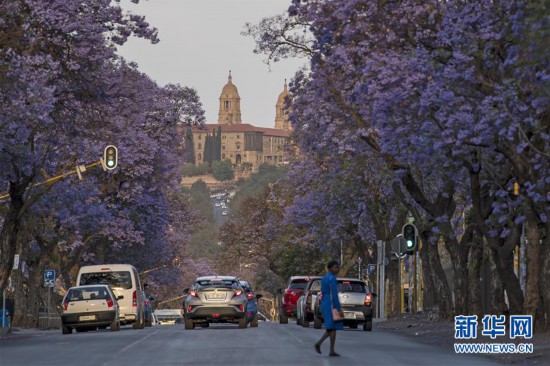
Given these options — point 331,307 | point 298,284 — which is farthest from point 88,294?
point 331,307

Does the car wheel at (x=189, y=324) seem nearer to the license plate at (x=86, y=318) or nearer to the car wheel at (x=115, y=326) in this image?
the car wheel at (x=115, y=326)

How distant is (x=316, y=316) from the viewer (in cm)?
4103

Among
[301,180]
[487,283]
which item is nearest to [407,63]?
[487,283]

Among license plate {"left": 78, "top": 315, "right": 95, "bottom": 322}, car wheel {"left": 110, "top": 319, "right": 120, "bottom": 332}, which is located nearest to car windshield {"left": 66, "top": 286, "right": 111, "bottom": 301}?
license plate {"left": 78, "top": 315, "right": 95, "bottom": 322}

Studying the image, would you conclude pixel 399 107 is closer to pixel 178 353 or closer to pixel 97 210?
pixel 178 353

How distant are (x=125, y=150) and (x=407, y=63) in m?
28.2

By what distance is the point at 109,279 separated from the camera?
44312 mm

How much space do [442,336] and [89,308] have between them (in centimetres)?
1122

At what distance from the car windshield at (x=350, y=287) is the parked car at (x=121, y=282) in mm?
7206

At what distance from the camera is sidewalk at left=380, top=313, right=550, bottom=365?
2497 centimetres

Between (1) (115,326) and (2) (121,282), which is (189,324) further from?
(2) (121,282)

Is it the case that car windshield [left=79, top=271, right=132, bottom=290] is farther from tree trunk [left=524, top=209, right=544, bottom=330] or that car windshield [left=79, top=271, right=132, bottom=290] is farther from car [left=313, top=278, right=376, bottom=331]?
tree trunk [left=524, top=209, right=544, bottom=330]

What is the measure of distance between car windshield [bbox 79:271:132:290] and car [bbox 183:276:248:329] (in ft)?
14.7

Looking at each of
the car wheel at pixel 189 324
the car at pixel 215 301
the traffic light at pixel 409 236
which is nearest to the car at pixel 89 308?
the car wheel at pixel 189 324
